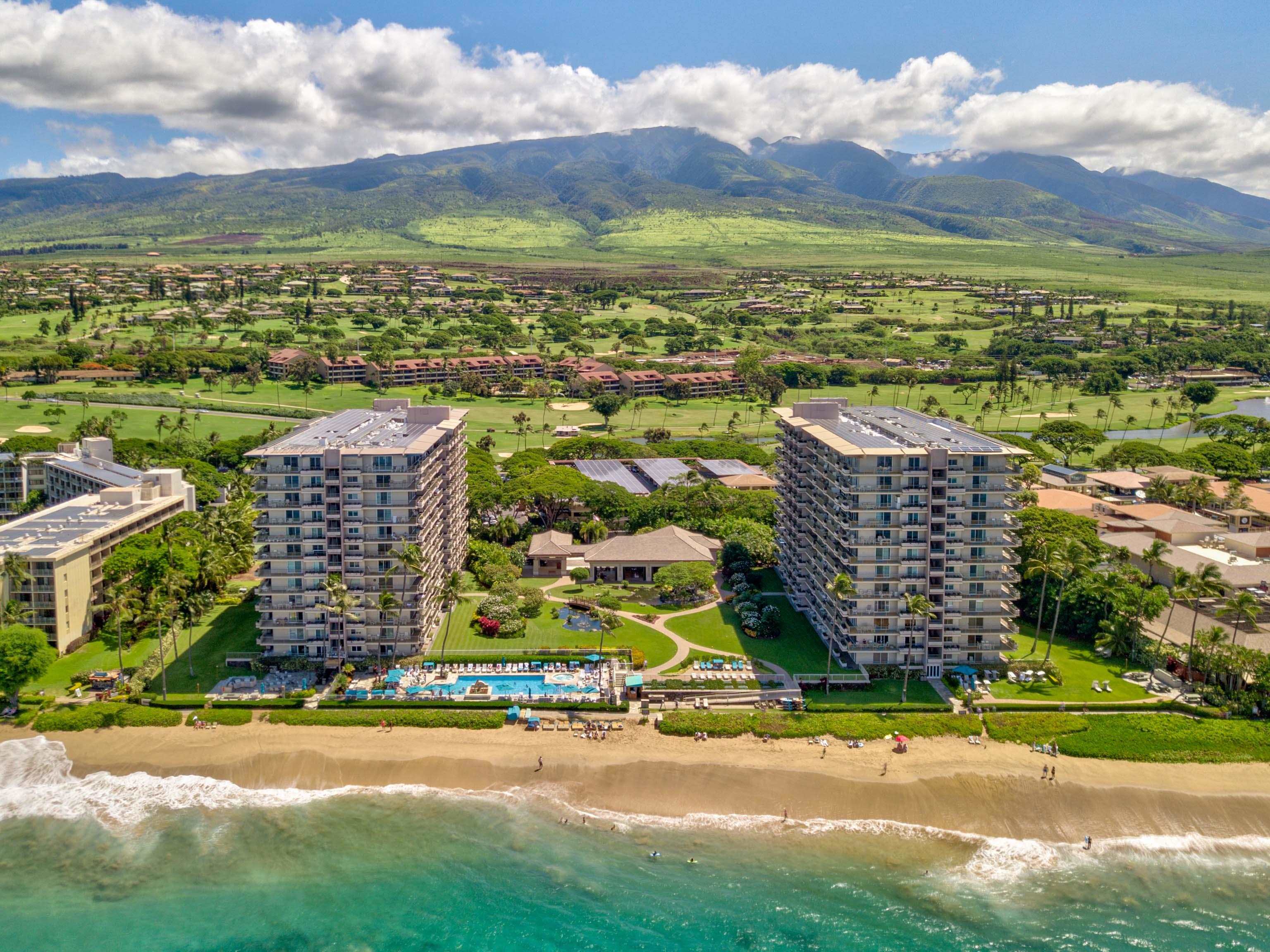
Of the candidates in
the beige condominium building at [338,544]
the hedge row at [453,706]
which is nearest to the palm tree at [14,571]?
the beige condominium building at [338,544]

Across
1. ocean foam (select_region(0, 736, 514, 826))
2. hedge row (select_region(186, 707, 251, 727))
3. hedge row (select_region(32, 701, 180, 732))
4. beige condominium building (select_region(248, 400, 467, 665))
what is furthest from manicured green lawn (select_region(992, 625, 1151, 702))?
hedge row (select_region(32, 701, 180, 732))

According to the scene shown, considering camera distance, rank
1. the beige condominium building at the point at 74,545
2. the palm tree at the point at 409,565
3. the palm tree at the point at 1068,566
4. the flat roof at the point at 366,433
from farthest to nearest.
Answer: the beige condominium building at the point at 74,545, the palm tree at the point at 1068,566, the flat roof at the point at 366,433, the palm tree at the point at 409,565

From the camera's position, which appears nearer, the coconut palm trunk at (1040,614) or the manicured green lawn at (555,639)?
the coconut palm trunk at (1040,614)

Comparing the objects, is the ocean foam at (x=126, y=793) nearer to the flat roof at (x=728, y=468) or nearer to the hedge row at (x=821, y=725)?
the hedge row at (x=821, y=725)

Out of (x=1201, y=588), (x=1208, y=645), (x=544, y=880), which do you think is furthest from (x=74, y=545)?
(x=1201, y=588)

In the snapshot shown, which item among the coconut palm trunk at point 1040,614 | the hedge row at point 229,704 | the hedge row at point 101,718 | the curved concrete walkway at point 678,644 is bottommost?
the hedge row at point 101,718

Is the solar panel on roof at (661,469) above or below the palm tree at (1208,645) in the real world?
above

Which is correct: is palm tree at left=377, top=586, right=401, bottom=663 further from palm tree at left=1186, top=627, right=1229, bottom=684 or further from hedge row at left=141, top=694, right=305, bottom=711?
palm tree at left=1186, top=627, right=1229, bottom=684

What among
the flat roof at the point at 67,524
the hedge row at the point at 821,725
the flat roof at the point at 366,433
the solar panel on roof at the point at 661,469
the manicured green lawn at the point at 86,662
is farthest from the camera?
the solar panel on roof at the point at 661,469
